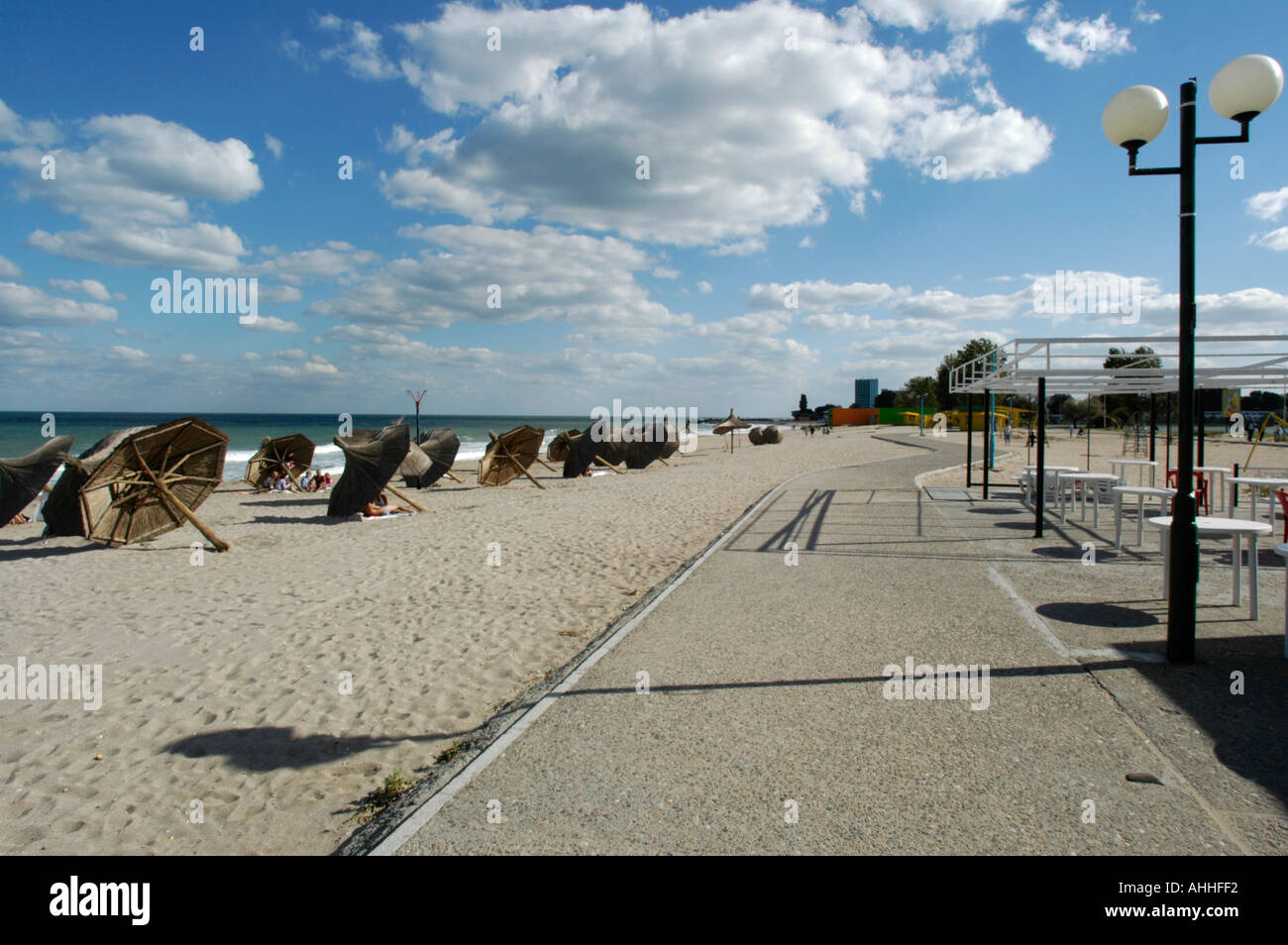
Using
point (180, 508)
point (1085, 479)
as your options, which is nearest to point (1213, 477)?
point (1085, 479)

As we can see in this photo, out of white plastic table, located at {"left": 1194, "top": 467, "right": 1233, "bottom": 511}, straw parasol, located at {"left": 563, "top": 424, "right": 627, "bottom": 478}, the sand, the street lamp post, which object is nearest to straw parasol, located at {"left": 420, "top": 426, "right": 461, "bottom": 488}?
straw parasol, located at {"left": 563, "top": 424, "right": 627, "bottom": 478}

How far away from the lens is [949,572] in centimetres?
792

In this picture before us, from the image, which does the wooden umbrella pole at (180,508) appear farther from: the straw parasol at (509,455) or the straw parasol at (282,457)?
the straw parasol at (282,457)

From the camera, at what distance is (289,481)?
2236cm

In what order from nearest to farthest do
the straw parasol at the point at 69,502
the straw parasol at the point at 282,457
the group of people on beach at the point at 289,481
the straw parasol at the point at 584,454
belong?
the straw parasol at the point at 69,502
the group of people on beach at the point at 289,481
the straw parasol at the point at 282,457
the straw parasol at the point at 584,454

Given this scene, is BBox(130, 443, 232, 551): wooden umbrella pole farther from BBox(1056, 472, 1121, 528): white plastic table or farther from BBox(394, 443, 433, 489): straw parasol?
BBox(1056, 472, 1121, 528): white plastic table

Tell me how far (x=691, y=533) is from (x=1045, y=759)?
8.65 m
